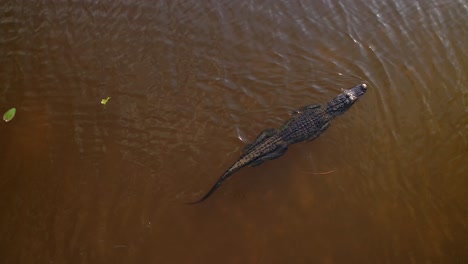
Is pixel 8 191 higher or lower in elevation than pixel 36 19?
lower

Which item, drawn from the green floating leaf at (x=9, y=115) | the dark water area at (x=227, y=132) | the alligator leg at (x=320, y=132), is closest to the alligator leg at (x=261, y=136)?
the dark water area at (x=227, y=132)

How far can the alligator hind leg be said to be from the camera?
4.46 m

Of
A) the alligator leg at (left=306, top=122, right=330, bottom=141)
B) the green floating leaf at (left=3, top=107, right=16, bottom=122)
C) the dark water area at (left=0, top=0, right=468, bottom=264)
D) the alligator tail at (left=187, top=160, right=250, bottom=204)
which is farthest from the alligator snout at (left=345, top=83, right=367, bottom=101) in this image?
the green floating leaf at (left=3, top=107, right=16, bottom=122)

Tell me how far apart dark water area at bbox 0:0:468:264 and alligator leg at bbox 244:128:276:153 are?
15 cm

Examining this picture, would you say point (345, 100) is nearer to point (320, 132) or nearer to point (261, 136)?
point (320, 132)

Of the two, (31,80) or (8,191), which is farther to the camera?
(31,80)

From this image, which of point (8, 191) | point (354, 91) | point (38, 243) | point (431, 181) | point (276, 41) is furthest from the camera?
point (276, 41)

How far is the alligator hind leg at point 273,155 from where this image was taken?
4465mm

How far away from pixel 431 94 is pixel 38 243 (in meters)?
5.78

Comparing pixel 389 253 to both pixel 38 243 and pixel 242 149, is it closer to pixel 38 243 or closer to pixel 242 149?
pixel 242 149

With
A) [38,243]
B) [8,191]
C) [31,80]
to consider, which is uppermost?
[31,80]

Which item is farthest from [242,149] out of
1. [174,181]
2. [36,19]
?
[36,19]

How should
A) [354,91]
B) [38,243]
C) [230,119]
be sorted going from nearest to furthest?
Answer: [38,243], [230,119], [354,91]

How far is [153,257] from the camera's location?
3.86 meters
